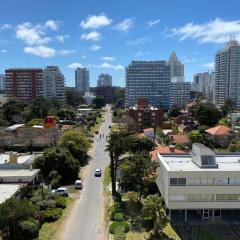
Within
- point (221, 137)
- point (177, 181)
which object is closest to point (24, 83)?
point (221, 137)

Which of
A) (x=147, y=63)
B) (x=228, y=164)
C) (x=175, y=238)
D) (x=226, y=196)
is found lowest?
(x=175, y=238)

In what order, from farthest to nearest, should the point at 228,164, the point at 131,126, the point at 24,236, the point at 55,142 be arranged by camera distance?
the point at 131,126
the point at 55,142
the point at 228,164
the point at 24,236

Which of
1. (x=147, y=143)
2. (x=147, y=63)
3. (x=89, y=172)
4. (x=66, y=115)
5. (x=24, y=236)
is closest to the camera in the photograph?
(x=24, y=236)

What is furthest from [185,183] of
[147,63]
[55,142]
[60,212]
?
[147,63]

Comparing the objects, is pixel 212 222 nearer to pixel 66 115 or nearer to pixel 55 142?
pixel 55 142

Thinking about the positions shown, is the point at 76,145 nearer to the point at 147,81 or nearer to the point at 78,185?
the point at 78,185

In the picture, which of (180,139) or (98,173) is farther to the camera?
(180,139)

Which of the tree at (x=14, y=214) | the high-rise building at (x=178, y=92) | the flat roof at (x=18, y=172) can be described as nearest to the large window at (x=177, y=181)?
the tree at (x=14, y=214)
